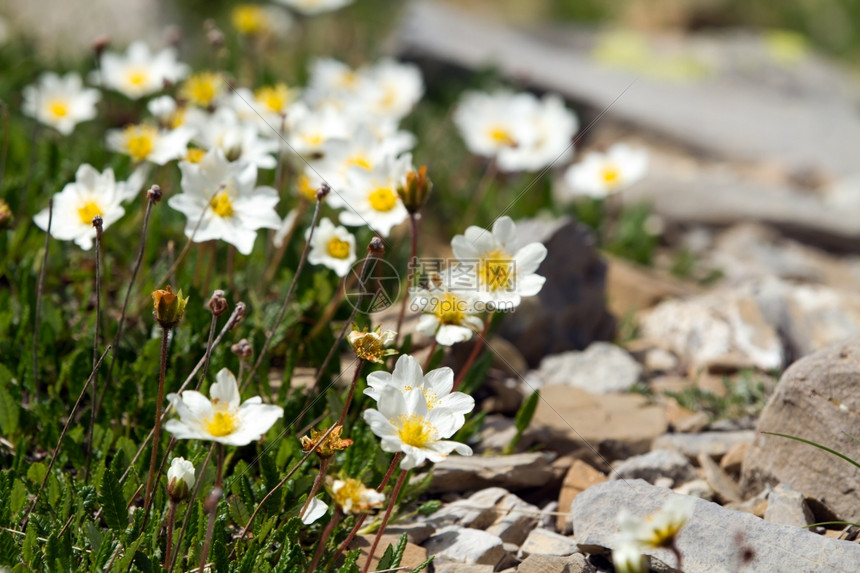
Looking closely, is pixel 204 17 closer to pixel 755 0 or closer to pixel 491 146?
pixel 491 146

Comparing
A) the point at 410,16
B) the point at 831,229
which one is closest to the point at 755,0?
the point at 410,16

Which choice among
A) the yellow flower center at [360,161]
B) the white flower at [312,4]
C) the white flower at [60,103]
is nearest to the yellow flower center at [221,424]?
the yellow flower center at [360,161]

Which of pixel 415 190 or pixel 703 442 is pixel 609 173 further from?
pixel 415 190

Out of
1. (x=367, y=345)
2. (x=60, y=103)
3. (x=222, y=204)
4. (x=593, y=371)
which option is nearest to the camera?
(x=367, y=345)

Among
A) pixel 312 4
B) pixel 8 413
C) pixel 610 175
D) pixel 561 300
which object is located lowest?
pixel 561 300

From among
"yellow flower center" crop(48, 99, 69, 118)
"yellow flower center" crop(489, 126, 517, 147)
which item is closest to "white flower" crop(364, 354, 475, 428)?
"yellow flower center" crop(489, 126, 517, 147)

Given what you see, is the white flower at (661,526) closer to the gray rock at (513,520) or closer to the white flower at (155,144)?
the gray rock at (513,520)

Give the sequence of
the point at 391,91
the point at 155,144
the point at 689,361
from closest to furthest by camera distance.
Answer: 1. the point at 155,144
2. the point at 689,361
3. the point at 391,91

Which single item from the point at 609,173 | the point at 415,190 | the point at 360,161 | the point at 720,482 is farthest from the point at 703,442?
the point at 609,173
